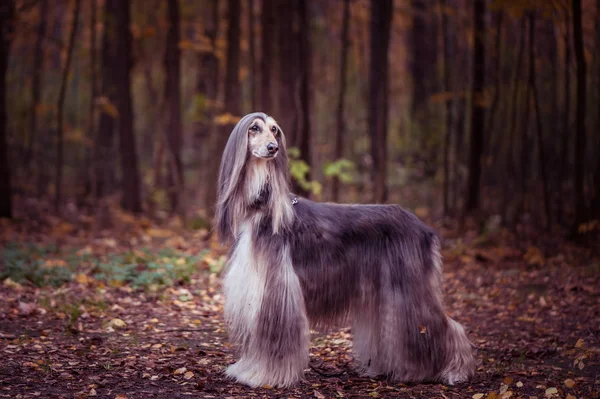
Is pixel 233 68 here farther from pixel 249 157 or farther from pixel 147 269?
pixel 249 157

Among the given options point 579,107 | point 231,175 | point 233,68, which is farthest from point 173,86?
point 231,175

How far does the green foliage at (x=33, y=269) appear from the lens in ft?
25.4

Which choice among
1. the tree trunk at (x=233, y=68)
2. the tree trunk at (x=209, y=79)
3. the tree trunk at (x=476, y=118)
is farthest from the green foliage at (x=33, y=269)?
the tree trunk at (x=476, y=118)

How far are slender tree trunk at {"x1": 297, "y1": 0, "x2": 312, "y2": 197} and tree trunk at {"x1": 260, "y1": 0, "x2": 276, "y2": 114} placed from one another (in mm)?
1198

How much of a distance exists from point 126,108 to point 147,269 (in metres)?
7.56

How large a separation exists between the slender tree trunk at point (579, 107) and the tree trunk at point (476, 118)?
3205mm

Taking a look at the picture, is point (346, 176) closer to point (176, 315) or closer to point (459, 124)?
point (459, 124)

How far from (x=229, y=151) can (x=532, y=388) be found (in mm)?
2800

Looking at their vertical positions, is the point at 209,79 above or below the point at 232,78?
above

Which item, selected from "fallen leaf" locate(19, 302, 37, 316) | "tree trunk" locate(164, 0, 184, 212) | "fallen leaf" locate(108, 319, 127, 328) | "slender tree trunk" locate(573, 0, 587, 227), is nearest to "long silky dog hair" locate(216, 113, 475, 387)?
"fallen leaf" locate(108, 319, 127, 328)

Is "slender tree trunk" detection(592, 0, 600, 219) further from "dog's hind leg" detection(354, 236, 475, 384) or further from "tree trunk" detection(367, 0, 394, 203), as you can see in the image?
"dog's hind leg" detection(354, 236, 475, 384)

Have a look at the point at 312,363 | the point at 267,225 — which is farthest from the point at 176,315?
the point at 267,225

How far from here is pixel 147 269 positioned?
850 centimetres

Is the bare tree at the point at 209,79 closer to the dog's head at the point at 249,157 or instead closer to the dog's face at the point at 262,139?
the dog's head at the point at 249,157
